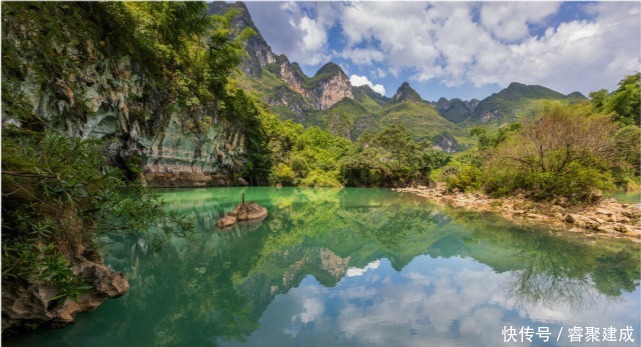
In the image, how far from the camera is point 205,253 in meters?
8.11

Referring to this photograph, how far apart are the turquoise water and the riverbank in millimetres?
1396

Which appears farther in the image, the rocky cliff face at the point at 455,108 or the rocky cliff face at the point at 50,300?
the rocky cliff face at the point at 455,108

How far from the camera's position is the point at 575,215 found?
12.3 meters

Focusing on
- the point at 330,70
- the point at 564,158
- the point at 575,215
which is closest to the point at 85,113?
the point at 575,215

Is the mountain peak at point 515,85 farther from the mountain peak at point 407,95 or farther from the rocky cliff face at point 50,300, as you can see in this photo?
the rocky cliff face at point 50,300

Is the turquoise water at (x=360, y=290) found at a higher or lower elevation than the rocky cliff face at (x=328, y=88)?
lower

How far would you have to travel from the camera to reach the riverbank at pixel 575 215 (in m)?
10.7

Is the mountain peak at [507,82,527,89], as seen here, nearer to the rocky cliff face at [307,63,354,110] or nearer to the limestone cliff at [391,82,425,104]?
the limestone cliff at [391,82,425,104]

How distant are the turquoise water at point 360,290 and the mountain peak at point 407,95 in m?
128

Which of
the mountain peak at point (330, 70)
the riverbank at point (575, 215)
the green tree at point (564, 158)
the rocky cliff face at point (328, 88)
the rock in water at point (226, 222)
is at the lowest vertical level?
the rock in water at point (226, 222)

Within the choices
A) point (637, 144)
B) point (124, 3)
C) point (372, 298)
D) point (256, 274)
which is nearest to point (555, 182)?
point (637, 144)

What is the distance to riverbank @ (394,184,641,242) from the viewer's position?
35.0 feet

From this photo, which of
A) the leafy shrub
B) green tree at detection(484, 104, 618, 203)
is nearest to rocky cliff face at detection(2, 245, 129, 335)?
green tree at detection(484, 104, 618, 203)

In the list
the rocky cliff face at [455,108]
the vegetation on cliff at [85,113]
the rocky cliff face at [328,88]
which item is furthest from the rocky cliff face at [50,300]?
the rocky cliff face at [455,108]
